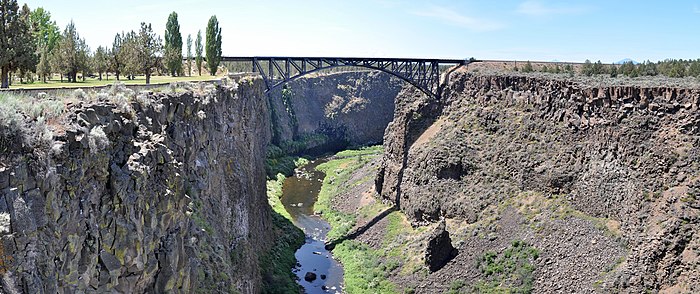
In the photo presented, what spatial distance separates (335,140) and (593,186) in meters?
91.7

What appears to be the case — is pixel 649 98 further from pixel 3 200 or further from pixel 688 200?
pixel 3 200

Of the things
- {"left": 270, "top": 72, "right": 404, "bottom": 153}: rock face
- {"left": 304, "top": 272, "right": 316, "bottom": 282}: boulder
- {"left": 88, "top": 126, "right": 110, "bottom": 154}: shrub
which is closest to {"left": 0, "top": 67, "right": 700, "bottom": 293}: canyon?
{"left": 88, "top": 126, "right": 110, "bottom": 154}: shrub

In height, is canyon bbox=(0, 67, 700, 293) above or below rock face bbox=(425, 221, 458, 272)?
above

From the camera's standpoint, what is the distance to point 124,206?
19.5 m

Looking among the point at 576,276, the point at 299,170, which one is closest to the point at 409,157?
the point at 576,276

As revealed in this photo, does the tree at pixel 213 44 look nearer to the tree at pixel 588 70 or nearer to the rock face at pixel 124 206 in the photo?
the rock face at pixel 124 206

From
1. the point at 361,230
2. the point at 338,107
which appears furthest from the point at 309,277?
the point at 338,107

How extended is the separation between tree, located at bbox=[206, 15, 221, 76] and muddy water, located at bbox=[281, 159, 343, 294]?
21.8 m

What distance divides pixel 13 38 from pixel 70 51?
84.3 ft

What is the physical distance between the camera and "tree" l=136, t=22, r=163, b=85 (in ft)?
151

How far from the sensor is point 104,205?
60.8 feet

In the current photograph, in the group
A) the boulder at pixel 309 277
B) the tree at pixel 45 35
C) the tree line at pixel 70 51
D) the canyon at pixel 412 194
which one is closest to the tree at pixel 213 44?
the tree line at pixel 70 51

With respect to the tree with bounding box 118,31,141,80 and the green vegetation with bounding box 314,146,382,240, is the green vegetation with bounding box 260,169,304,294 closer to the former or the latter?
the green vegetation with bounding box 314,146,382,240

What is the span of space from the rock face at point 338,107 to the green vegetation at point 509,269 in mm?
81387
